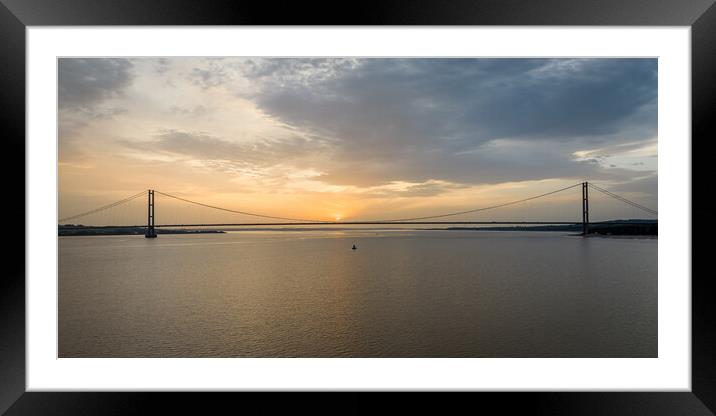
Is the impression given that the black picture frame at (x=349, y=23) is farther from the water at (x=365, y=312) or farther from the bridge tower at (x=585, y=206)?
the bridge tower at (x=585, y=206)

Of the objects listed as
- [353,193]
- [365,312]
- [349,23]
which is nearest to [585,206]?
[353,193]

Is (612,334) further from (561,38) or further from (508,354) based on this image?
(561,38)

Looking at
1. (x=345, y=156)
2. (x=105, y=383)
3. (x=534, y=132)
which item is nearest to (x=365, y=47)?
(x=105, y=383)

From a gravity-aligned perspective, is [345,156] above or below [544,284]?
above

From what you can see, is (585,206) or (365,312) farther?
(585,206)

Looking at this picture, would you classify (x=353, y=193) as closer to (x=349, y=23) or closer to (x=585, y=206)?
(x=585, y=206)

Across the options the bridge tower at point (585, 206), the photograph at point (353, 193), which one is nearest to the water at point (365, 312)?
the photograph at point (353, 193)
